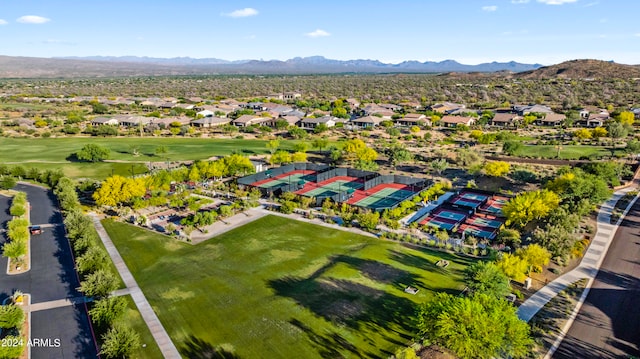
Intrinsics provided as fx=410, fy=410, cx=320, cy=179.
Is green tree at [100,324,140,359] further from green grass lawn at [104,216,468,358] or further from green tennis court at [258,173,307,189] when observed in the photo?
green tennis court at [258,173,307,189]

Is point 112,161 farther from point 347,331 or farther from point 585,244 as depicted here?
point 585,244

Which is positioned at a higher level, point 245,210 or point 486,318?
point 486,318

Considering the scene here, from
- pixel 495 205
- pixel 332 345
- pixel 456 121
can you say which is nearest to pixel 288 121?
pixel 456 121

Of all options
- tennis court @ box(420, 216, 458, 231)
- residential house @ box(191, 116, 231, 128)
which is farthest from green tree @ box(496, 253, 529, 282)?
residential house @ box(191, 116, 231, 128)

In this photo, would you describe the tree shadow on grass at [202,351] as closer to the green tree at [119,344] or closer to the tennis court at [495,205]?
the green tree at [119,344]

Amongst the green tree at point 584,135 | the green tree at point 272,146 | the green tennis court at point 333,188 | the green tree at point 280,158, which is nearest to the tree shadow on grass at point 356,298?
the green tennis court at point 333,188

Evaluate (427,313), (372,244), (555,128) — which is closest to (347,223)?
(372,244)
